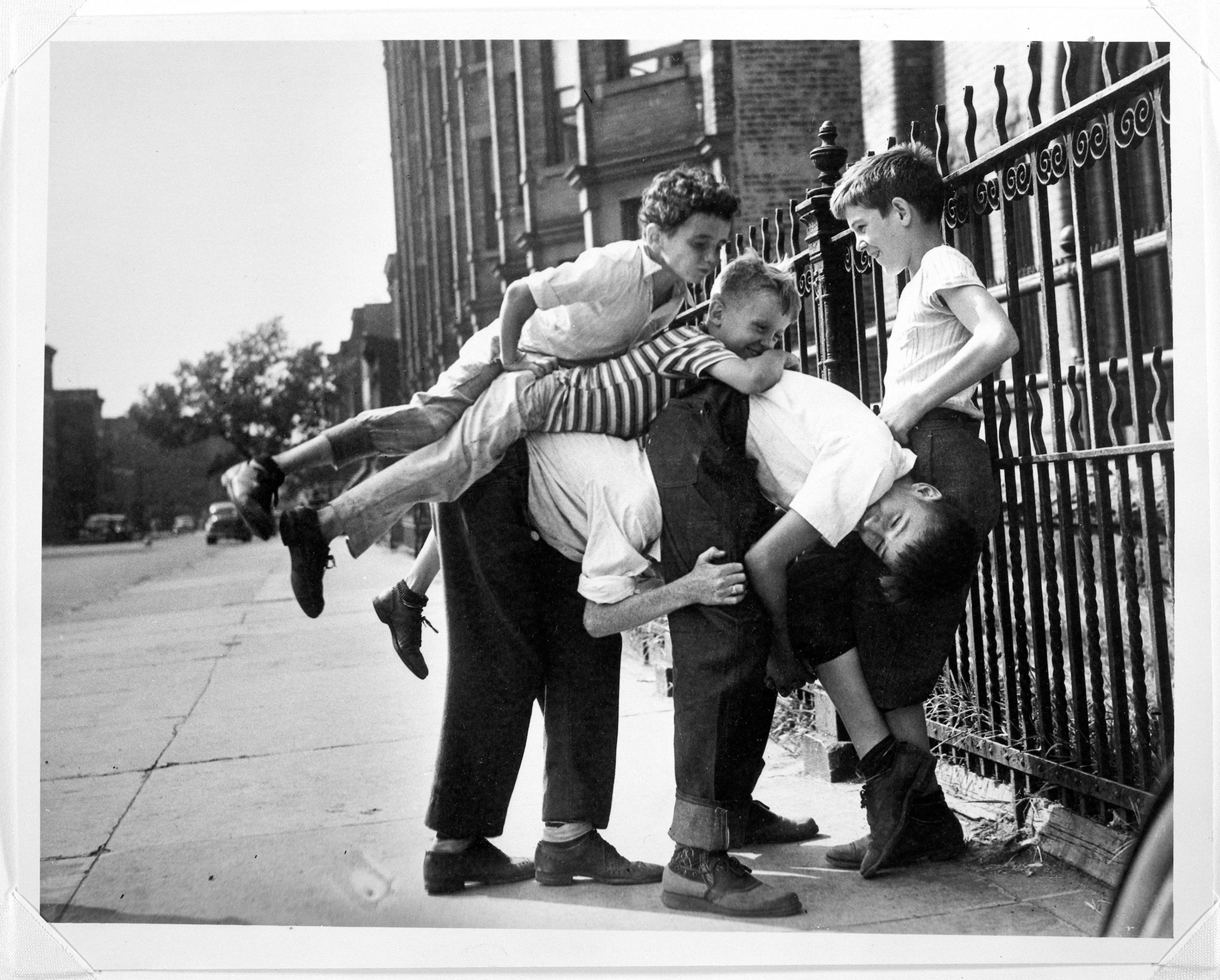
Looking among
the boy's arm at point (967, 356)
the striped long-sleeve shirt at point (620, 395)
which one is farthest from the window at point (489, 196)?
the boy's arm at point (967, 356)

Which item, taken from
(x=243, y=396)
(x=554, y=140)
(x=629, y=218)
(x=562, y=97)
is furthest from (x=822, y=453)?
(x=554, y=140)

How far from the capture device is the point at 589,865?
266 cm

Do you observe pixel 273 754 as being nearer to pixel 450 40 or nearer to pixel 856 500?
pixel 856 500

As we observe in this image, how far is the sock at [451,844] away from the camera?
268cm

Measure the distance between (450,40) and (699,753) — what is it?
228 cm

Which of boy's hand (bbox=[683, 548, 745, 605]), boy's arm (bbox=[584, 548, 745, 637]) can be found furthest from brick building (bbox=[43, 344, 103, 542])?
boy's hand (bbox=[683, 548, 745, 605])

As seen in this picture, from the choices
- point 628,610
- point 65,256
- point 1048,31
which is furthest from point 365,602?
point 1048,31

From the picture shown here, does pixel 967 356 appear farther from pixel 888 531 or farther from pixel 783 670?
pixel 783 670

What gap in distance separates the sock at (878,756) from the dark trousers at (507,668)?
0.68 meters

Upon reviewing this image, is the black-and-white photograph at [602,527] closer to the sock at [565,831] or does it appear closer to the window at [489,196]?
the sock at [565,831]

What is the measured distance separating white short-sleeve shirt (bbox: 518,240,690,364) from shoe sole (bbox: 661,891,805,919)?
145 cm

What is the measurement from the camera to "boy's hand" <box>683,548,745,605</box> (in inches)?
98.0

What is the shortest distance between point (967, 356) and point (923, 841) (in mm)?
1285

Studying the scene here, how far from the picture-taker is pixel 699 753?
2.52 meters
